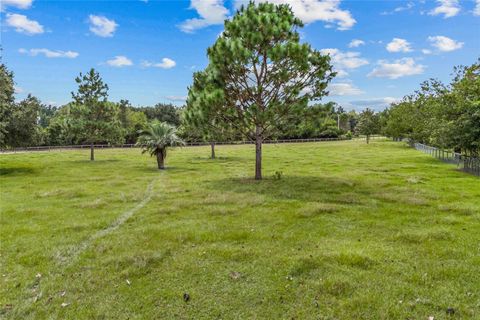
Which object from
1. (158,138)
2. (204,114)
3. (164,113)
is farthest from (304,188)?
(164,113)

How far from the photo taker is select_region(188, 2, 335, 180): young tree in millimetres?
15820

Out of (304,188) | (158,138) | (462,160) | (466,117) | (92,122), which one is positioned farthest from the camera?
(92,122)

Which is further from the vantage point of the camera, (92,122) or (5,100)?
(92,122)

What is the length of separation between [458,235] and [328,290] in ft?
16.1

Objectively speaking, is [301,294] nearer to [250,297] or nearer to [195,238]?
[250,297]

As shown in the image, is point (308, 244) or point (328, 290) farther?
point (308, 244)

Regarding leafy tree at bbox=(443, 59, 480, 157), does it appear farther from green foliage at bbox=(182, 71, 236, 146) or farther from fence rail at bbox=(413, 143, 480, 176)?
green foliage at bbox=(182, 71, 236, 146)

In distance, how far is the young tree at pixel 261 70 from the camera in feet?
51.9

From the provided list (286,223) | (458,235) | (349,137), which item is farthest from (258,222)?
(349,137)

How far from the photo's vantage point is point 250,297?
573 centimetres

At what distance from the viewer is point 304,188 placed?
1636 cm

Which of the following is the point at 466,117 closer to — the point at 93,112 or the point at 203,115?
the point at 203,115

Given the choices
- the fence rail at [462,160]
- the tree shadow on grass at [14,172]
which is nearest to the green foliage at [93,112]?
the tree shadow on grass at [14,172]

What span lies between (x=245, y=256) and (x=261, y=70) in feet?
40.8
